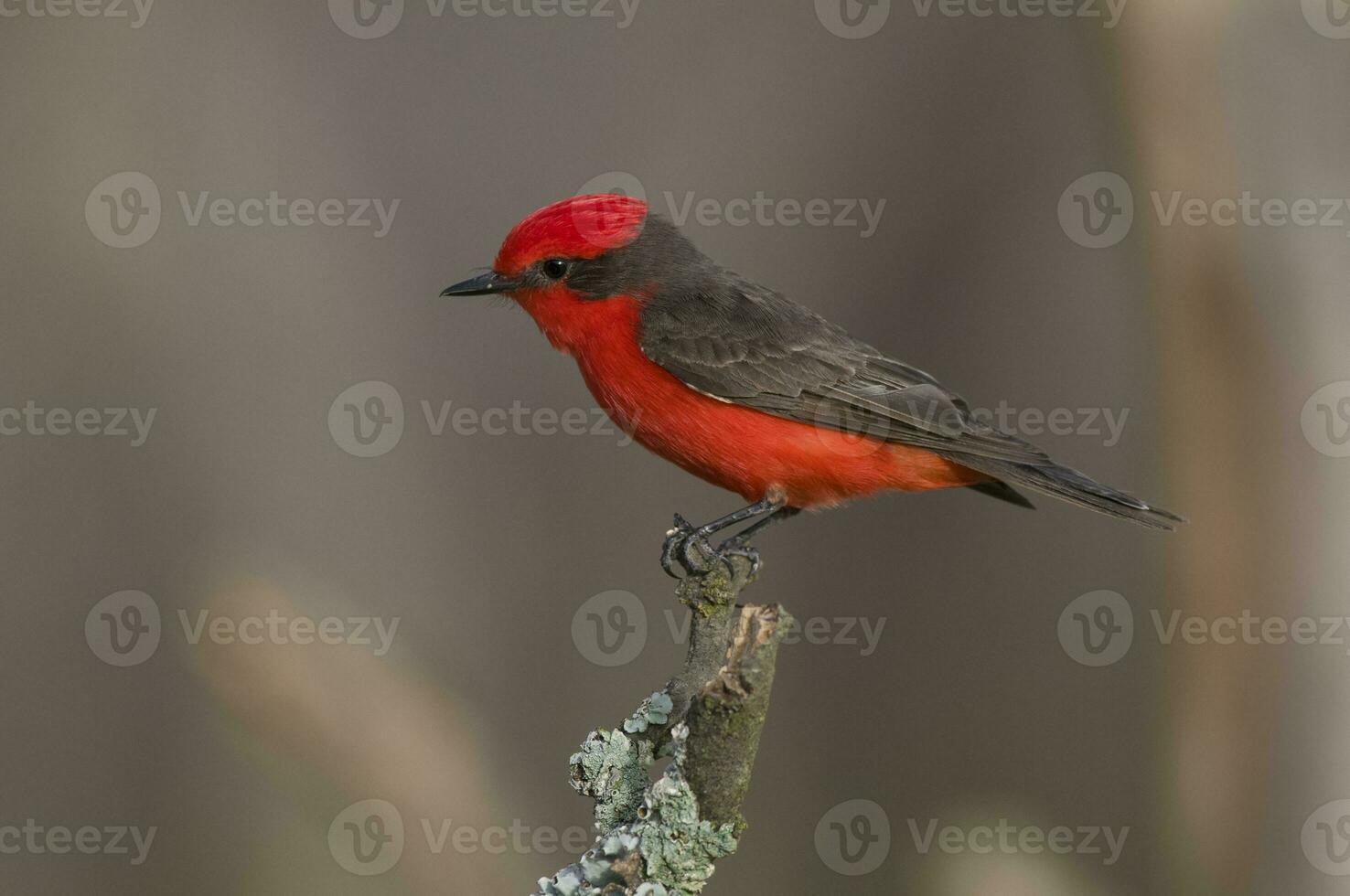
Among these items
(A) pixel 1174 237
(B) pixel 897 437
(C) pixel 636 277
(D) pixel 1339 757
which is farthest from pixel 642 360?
(D) pixel 1339 757

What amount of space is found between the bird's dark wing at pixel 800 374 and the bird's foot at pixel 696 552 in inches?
23.2

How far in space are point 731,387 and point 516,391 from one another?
2028 mm

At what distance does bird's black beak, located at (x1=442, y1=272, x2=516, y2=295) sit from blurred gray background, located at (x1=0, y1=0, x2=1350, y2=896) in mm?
1064

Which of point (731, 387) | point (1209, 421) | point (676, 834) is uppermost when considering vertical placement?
point (1209, 421)

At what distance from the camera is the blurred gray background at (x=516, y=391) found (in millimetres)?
6449

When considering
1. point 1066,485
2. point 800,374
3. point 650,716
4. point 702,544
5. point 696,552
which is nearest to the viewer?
point 650,716

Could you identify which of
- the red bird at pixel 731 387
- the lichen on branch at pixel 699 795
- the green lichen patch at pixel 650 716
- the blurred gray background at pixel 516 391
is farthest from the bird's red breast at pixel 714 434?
the lichen on branch at pixel 699 795

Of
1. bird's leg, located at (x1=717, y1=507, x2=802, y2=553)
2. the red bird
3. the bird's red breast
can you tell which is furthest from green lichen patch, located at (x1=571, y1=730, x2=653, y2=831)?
the bird's red breast

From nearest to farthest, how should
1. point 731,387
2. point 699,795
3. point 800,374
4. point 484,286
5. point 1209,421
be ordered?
point 699,795 < point 1209,421 < point 731,387 < point 484,286 < point 800,374

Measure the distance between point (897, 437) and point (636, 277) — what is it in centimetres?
121

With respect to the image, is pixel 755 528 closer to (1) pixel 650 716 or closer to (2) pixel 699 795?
(1) pixel 650 716

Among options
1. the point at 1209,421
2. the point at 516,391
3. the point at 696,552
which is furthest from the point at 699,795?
the point at 516,391

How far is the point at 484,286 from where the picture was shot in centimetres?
545

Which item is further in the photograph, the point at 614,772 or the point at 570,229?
the point at 570,229
